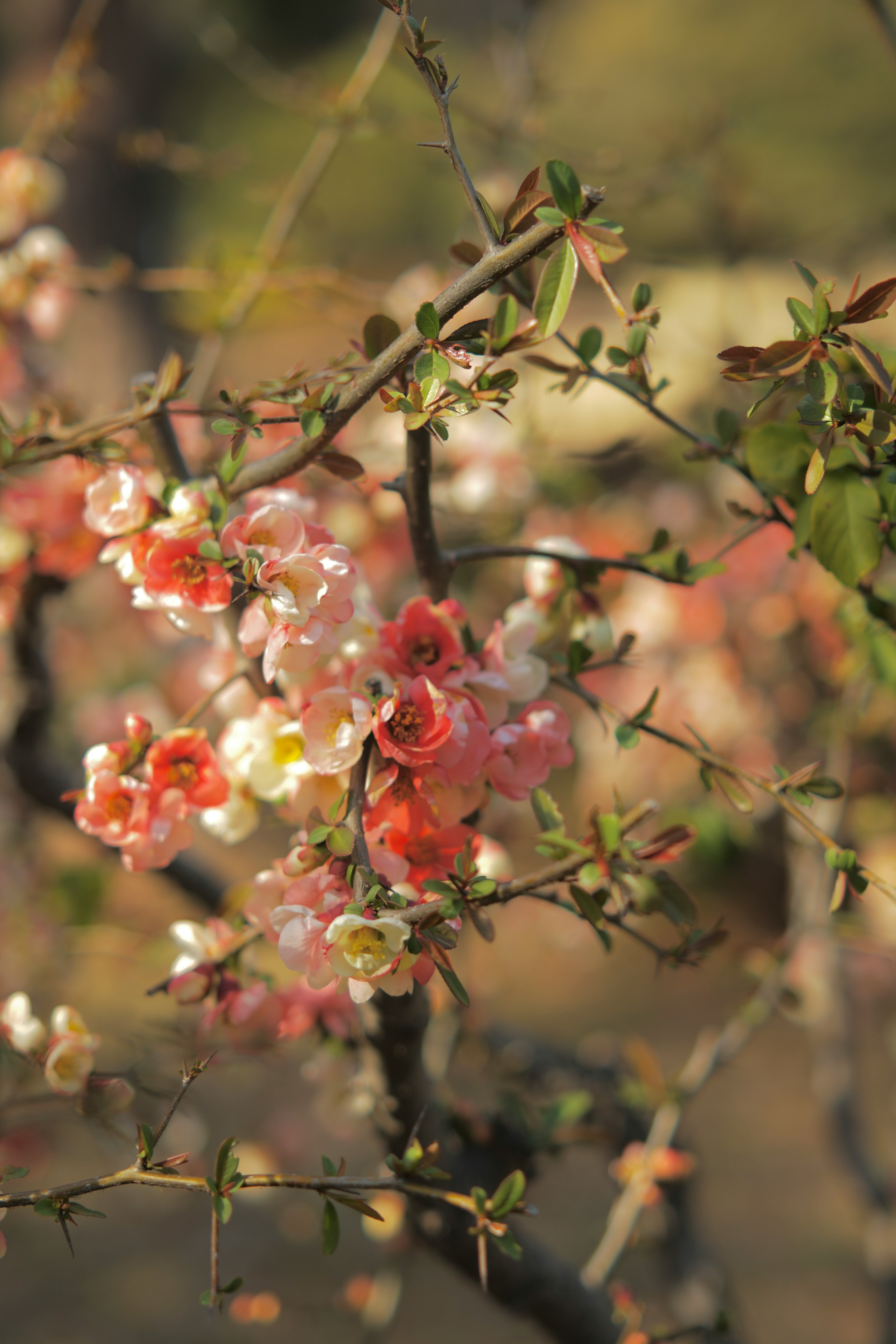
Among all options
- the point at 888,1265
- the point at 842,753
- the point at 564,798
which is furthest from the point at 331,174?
the point at 888,1265

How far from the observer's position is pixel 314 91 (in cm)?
92

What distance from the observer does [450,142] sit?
0.41 metres

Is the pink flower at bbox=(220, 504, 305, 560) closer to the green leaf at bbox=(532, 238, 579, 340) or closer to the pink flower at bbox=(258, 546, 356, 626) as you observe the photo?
the pink flower at bbox=(258, 546, 356, 626)

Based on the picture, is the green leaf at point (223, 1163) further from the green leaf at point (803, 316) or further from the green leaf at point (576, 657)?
the green leaf at point (803, 316)

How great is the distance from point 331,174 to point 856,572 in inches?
307

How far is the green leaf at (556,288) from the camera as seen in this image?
0.39 m

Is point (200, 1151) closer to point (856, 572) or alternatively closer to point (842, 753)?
point (842, 753)

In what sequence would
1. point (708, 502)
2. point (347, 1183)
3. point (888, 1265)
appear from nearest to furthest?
point (347, 1183)
point (888, 1265)
point (708, 502)

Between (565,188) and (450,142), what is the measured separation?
0.07 metres

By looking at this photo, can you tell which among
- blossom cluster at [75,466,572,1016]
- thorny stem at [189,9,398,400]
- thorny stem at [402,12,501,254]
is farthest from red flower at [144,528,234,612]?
thorny stem at [189,9,398,400]

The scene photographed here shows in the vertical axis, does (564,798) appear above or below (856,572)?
below

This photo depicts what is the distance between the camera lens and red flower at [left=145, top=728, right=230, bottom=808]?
0.51 meters

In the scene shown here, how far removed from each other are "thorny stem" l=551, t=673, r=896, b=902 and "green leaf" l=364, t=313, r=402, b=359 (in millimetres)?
223

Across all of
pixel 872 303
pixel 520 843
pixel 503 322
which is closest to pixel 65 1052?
pixel 503 322
